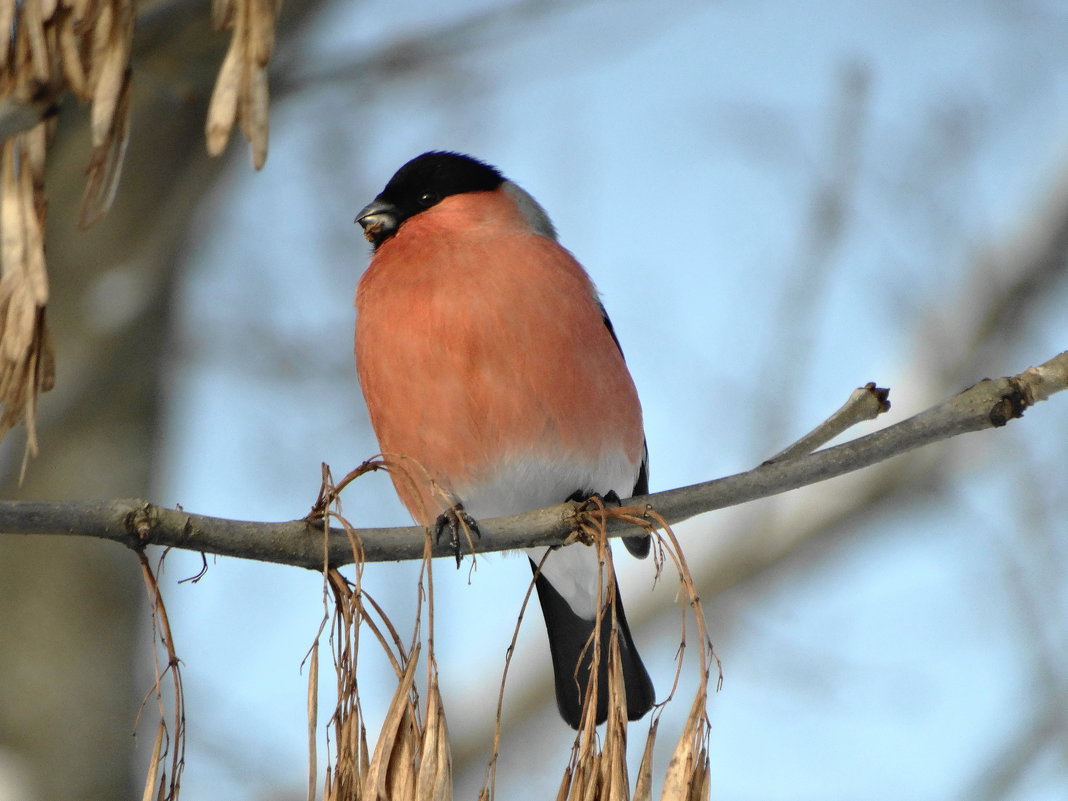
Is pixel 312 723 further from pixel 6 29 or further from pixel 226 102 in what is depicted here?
pixel 6 29

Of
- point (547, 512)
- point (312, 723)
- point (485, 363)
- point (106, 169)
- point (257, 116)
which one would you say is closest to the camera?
point (312, 723)

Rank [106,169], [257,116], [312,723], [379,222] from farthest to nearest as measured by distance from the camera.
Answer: [379,222] < [106,169] < [257,116] < [312,723]

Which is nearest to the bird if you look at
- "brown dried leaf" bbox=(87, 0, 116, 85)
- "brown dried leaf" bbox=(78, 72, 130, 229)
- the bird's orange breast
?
the bird's orange breast

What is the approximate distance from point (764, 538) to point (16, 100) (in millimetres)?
3559

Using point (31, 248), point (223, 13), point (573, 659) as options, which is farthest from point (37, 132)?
point (573, 659)

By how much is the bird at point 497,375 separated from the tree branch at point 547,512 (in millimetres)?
510

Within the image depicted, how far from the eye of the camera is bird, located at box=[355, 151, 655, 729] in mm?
2414

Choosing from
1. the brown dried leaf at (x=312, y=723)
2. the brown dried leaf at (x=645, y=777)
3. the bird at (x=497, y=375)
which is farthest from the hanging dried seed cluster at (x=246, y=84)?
the bird at (x=497, y=375)

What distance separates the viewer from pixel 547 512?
5.83ft

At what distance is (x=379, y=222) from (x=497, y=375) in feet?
2.35

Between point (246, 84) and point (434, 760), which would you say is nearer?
point (434, 760)

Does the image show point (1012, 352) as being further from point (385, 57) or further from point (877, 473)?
point (385, 57)

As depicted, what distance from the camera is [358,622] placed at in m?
1.36

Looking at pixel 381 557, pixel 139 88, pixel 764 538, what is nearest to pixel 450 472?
pixel 381 557
